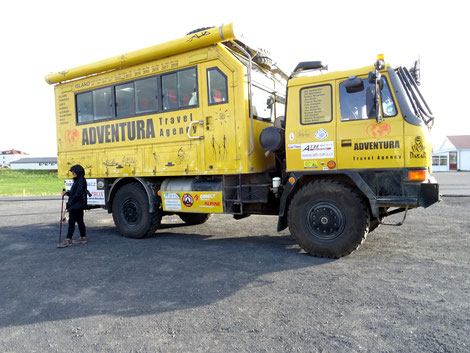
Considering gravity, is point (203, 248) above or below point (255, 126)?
below

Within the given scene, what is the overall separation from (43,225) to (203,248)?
5949mm

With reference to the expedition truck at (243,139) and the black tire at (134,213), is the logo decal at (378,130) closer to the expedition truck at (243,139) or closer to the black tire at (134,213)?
the expedition truck at (243,139)

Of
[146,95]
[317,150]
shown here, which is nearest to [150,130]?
[146,95]

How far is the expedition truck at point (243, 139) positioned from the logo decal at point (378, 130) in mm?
15

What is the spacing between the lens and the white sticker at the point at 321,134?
18.2 feet

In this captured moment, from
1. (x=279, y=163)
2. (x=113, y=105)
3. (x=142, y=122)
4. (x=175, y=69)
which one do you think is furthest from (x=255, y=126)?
(x=113, y=105)

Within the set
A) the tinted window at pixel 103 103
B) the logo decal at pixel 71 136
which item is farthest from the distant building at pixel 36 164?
the tinted window at pixel 103 103

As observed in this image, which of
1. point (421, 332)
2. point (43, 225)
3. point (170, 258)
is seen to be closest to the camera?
point (421, 332)

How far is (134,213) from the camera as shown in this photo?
305 inches

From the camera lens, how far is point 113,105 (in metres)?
7.82

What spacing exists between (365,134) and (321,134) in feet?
2.19

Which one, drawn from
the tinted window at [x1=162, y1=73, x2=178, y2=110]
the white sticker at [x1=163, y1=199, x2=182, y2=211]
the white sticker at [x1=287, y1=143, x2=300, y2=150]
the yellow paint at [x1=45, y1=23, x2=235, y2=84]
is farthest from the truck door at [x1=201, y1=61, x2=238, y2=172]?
the white sticker at [x1=163, y1=199, x2=182, y2=211]

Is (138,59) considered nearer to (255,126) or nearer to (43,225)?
(255,126)

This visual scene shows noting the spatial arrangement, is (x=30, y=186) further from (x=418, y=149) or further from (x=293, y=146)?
(x=418, y=149)
